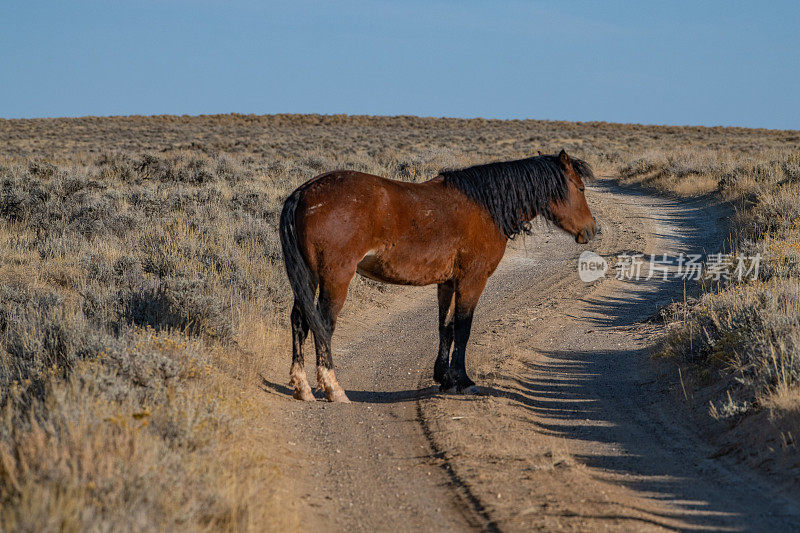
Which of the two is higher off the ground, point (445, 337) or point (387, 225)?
point (387, 225)

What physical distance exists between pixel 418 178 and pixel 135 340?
15.5 metres

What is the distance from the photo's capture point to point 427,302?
10.7 meters

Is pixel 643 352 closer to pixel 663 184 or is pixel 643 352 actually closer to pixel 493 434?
pixel 493 434

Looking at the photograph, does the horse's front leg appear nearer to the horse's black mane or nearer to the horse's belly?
the horse's belly

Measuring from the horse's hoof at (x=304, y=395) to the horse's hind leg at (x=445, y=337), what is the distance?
121 centimetres

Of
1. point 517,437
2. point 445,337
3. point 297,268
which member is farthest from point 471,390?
point 297,268

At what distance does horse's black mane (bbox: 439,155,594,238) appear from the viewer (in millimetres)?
6379

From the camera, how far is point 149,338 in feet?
18.2

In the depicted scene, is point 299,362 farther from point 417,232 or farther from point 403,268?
point 417,232

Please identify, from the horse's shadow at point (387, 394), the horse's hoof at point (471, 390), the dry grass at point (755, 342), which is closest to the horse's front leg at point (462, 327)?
the horse's hoof at point (471, 390)

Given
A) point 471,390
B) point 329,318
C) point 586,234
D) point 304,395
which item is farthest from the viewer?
point 586,234

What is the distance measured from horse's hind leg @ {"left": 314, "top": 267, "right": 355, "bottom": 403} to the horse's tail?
8cm

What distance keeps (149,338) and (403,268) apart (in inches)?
88.6

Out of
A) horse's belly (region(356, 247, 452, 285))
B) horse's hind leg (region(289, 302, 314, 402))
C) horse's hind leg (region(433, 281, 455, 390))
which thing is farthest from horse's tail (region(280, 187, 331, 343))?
horse's hind leg (region(433, 281, 455, 390))
